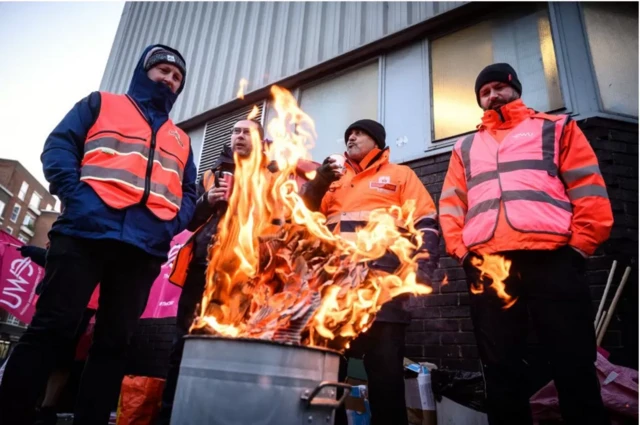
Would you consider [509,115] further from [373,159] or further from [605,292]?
[605,292]

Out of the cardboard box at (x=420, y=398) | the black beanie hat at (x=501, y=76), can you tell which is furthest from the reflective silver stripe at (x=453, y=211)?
the cardboard box at (x=420, y=398)

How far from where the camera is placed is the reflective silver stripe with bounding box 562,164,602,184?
2381 mm

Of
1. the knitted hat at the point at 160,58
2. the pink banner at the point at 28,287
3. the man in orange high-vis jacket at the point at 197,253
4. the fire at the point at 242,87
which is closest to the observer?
the knitted hat at the point at 160,58

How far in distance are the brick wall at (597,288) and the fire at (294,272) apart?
1333mm

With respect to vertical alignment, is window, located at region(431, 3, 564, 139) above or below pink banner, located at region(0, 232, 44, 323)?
above

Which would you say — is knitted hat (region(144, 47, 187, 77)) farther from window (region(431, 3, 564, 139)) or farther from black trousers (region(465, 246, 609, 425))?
window (region(431, 3, 564, 139))

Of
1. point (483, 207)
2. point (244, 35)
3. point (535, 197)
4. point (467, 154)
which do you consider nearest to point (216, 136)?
point (244, 35)

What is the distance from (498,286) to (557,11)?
366cm

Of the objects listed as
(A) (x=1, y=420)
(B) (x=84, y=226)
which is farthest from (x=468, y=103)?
(A) (x=1, y=420)

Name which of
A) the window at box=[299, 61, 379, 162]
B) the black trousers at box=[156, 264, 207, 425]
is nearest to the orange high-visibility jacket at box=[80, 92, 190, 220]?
the black trousers at box=[156, 264, 207, 425]

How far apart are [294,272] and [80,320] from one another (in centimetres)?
116

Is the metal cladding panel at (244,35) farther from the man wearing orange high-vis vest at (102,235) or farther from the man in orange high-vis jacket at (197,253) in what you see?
the man wearing orange high-vis vest at (102,235)

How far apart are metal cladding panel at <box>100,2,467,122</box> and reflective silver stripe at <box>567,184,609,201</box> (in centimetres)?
346

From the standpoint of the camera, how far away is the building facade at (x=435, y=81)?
11.7 feet
